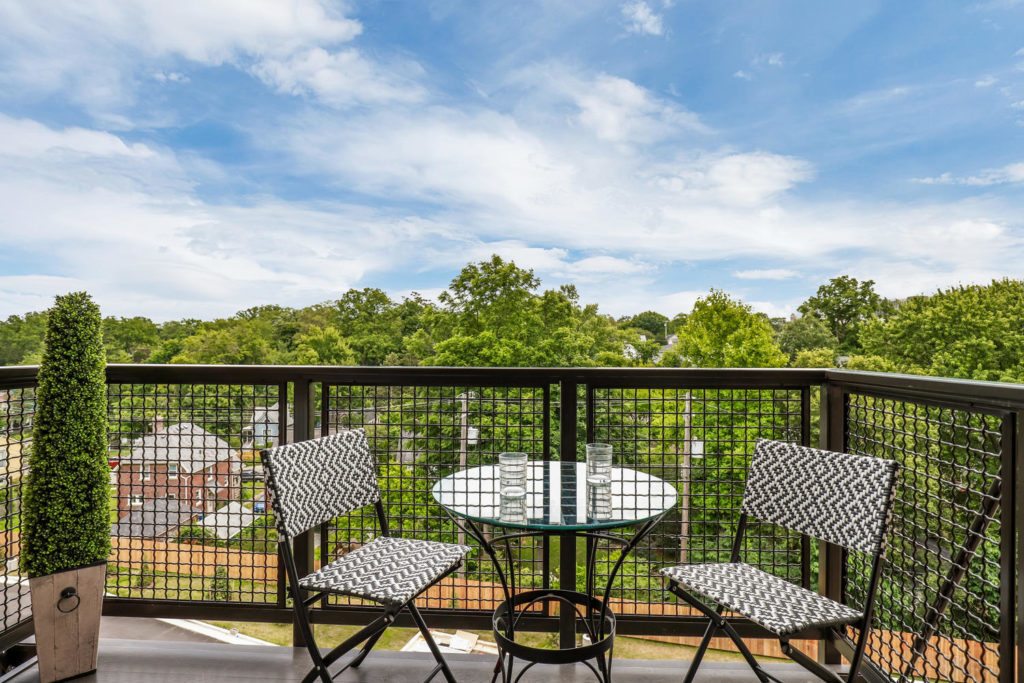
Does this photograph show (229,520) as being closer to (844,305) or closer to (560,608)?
(560,608)

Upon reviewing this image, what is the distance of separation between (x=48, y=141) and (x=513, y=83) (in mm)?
18030

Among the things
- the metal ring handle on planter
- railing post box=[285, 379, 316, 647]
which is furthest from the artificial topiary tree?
railing post box=[285, 379, 316, 647]

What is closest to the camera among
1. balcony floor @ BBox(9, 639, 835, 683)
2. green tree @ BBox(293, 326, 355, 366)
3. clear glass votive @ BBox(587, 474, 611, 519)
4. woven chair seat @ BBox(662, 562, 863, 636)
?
woven chair seat @ BBox(662, 562, 863, 636)

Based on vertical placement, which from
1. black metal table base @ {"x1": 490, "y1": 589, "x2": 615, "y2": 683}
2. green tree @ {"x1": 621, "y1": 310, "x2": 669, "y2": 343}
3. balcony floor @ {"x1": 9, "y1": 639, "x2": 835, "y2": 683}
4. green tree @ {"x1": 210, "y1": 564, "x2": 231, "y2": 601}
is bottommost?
balcony floor @ {"x1": 9, "y1": 639, "x2": 835, "y2": 683}

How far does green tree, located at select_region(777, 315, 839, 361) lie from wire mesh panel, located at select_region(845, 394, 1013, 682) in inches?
926

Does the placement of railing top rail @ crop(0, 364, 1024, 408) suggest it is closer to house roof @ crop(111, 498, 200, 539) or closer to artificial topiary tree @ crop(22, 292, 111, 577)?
artificial topiary tree @ crop(22, 292, 111, 577)

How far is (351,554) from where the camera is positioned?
1991 mm

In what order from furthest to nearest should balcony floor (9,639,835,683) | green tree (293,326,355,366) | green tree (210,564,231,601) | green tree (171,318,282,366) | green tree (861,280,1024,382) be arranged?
green tree (293,326,355,366)
green tree (171,318,282,366)
green tree (861,280,1024,382)
green tree (210,564,231,601)
balcony floor (9,639,835,683)

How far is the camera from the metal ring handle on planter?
2.00m

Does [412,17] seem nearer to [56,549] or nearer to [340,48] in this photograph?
[340,48]

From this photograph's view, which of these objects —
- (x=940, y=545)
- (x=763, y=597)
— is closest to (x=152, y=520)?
(x=763, y=597)

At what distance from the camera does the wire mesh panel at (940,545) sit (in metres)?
1.58

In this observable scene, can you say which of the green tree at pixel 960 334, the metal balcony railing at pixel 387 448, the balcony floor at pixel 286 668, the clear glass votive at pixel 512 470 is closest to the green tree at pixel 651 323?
the green tree at pixel 960 334

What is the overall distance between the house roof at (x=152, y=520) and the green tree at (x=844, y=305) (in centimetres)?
2617
